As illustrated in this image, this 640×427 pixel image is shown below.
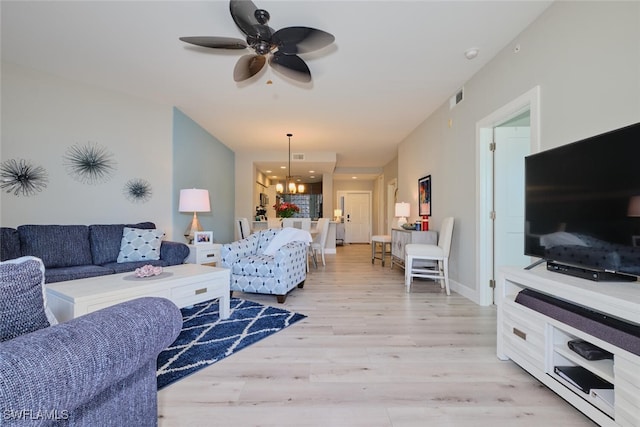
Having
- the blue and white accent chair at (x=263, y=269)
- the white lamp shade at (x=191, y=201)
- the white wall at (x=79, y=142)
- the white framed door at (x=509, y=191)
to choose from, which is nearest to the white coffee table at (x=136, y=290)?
the blue and white accent chair at (x=263, y=269)

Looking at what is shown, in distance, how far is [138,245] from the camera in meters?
3.17

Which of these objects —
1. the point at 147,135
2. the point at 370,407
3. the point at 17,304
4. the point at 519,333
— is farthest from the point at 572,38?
the point at 147,135

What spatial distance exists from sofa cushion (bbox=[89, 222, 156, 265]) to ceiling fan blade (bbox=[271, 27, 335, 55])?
2.75m

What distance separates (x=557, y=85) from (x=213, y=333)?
126 inches

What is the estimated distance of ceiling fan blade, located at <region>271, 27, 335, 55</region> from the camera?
193 centimetres

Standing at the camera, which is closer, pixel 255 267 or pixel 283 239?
pixel 255 267

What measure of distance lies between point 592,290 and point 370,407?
3.85 feet

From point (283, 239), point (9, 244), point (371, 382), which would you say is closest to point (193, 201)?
point (283, 239)

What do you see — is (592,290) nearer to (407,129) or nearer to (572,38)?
(572,38)

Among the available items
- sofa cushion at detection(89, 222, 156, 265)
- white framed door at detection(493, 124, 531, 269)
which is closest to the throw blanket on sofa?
sofa cushion at detection(89, 222, 156, 265)

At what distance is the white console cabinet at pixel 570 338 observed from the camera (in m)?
1.08

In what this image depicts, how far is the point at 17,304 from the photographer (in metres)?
0.68

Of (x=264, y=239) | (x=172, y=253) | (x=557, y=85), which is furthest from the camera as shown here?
(x=264, y=239)

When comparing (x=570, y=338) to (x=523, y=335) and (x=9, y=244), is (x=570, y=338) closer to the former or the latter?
(x=523, y=335)
